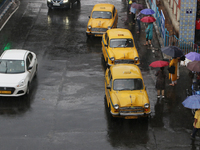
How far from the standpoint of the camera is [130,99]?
14.1 m

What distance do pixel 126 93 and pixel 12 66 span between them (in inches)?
229

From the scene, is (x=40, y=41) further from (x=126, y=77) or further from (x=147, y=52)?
(x=126, y=77)

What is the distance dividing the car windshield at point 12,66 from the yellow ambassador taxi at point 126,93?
4174 millimetres

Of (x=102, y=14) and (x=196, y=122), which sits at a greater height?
(x=102, y=14)

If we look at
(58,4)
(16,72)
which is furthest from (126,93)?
(58,4)

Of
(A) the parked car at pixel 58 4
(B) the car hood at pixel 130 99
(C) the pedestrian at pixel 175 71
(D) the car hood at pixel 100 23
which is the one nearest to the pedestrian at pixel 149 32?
(D) the car hood at pixel 100 23

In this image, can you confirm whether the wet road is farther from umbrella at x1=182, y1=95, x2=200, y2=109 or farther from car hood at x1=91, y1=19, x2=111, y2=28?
umbrella at x1=182, y1=95, x2=200, y2=109

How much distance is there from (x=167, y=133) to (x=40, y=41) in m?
12.9

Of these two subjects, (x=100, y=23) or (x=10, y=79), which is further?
(x=100, y=23)

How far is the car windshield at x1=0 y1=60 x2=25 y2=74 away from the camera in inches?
662

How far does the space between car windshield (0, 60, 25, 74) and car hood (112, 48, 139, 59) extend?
4.86m

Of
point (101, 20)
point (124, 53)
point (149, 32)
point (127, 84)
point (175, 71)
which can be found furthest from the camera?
point (101, 20)

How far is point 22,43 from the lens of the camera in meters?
23.5

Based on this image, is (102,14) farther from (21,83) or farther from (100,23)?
(21,83)
